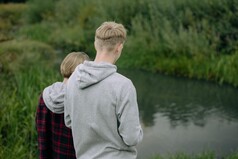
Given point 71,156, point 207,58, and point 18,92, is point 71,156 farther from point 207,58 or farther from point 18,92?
point 207,58

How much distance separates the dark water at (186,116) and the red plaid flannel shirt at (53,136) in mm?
3267

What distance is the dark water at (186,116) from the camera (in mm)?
6895

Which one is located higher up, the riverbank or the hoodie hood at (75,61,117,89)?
the hoodie hood at (75,61,117,89)

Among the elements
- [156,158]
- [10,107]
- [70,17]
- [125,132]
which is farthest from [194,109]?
[70,17]

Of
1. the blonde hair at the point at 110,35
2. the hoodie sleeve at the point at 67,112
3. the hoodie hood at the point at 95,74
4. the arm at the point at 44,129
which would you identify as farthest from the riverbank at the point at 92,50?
the blonde hair at the point at 110,35

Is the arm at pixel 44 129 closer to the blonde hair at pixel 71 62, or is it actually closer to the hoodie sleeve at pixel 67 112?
the blonde hair at pixel 71 62

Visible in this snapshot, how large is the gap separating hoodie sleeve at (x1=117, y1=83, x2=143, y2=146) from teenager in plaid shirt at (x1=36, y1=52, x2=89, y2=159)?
2.38 feet

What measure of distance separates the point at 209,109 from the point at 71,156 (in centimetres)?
612

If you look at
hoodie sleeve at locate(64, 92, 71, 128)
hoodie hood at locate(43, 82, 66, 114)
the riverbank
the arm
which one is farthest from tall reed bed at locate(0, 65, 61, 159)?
hoodie sleeve at locate(64, 92, 71, 128)

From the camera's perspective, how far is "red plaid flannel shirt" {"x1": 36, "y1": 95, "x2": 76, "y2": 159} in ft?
10.5

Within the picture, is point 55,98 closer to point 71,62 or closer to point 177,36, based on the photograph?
point 71,62

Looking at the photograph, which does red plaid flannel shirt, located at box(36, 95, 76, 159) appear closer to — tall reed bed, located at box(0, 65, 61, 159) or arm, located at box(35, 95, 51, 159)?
arm, located at box(35, 95, 51, 159)

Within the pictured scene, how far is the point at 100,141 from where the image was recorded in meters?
2.65

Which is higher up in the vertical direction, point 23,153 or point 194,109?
point 23,153
